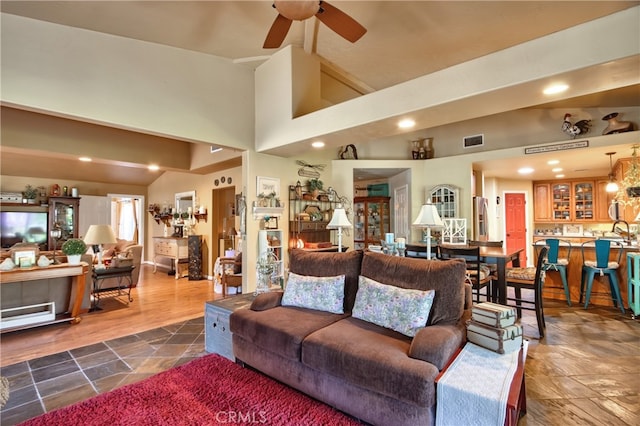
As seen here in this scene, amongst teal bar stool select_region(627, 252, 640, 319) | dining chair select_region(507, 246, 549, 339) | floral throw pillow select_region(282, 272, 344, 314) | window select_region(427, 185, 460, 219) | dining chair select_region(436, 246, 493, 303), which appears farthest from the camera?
window select_region(427, 185, 460, 219)

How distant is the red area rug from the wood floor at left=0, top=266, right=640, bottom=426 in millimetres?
1406

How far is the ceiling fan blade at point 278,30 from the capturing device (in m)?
2.83

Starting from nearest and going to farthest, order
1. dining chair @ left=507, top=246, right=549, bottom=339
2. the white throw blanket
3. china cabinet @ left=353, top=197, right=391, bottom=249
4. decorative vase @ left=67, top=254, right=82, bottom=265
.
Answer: the white throw blanket → dining chair @ left=507, top=246, right=549, bottom=339 → decorative vase @ left=67, top=254, right=82, bottom=265 → china cabinet @ left=353, top=197, right=391, bottom=249

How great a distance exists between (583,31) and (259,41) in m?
3.50

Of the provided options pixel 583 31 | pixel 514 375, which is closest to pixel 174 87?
pixel 583 31

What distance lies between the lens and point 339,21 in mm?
2809

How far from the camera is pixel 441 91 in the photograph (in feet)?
9.53

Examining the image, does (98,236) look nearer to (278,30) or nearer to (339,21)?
(278,30)

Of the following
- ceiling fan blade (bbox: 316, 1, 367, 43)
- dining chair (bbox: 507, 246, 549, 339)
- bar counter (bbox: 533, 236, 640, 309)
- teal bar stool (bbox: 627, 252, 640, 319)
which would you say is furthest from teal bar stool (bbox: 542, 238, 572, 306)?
ceiling fan blade (bbox: 316, 1, 367, 43)

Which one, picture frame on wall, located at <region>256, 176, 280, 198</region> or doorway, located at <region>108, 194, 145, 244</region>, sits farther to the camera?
doorway, located at <region>108, 194, 145, 244</region>

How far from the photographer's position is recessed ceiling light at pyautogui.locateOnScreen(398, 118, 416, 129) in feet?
11.1

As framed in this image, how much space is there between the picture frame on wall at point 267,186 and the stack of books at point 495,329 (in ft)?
11.9

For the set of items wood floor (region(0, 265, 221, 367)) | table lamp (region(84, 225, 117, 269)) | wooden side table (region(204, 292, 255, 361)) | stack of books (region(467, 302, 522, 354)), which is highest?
table lamp (region(84, 225, 117, 269))

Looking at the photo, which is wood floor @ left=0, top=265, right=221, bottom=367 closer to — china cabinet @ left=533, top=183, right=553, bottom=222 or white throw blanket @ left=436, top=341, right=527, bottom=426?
white throw blanket @ left=436, top=341, right=527, bottom=426
